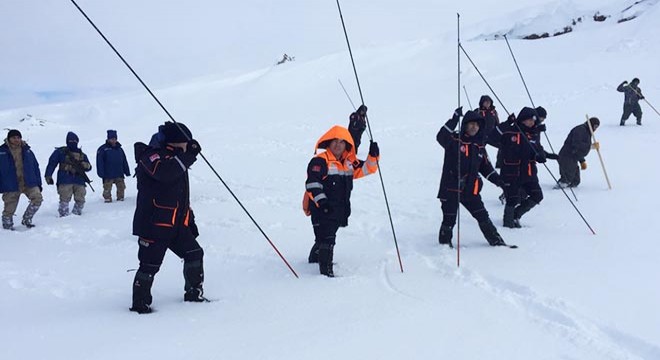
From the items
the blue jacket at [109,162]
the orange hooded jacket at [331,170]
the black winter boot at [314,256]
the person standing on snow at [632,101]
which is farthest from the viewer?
the person standing on snow at [632,101]

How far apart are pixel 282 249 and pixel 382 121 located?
1426cm

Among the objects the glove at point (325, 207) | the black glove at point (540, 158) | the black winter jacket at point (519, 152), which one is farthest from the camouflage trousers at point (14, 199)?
the black glove at point (540, 158)

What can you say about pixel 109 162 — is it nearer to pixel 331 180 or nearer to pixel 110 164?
pixel 110 164

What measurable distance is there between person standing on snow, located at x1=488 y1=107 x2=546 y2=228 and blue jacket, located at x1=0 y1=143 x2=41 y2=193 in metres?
7.92

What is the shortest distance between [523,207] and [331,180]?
131 inches

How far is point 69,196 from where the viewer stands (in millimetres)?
9781

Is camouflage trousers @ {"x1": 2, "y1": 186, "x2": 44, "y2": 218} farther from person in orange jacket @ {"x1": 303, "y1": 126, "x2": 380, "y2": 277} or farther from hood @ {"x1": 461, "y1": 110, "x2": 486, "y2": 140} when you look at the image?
hood @ {"x1": 461, "y1": 110, "x2": 486, "y2": 140}

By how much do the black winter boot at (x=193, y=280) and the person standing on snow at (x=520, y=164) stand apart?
178 inches

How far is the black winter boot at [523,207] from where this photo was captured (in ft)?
23.6

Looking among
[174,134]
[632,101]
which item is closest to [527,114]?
[174,134]

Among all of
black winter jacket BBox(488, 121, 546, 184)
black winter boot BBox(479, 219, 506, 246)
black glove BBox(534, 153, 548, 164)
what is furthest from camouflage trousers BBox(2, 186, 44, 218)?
black glove BBox(534, 153, 548, 164)

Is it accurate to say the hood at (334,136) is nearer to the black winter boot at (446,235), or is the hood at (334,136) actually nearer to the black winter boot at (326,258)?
the black winter boot at (326,258)

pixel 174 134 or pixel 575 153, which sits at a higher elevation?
pixel 174 134

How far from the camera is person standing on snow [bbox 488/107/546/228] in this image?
23.4 feet
